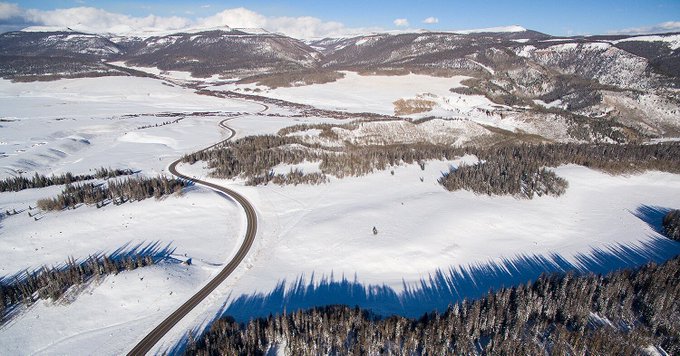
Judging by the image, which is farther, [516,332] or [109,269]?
[109,269]

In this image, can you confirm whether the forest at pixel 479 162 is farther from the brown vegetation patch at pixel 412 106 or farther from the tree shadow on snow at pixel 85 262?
the brown vegetation patch at pixel 412 106

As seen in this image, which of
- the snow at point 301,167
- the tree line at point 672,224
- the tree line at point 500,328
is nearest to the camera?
the tree line at point 500,328

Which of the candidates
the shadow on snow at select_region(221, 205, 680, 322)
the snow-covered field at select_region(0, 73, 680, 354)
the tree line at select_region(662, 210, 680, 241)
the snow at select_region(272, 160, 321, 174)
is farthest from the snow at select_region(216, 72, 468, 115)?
the shadow on snow at select_region(221, 205, 680, 322)

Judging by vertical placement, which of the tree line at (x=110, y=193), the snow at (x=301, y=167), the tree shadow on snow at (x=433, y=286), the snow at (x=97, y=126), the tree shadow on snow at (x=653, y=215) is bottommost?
the tree shadow on snow at (x=433, y=286)

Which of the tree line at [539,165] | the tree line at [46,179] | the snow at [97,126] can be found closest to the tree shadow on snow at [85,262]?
the tree line at [46,179]

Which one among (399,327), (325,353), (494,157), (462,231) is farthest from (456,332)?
(494,157)

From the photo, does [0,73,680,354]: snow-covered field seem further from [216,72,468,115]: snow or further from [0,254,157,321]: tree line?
[216,72,468,115]: snow

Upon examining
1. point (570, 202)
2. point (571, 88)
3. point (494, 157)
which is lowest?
point (570, 202)

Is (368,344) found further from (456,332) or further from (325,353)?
(456,332)
